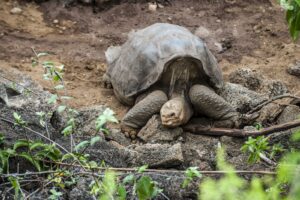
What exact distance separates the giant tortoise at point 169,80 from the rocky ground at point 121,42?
157 millimetres

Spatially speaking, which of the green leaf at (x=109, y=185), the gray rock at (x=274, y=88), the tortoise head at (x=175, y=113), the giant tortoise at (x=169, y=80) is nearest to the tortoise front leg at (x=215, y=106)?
the giant tortoise at (x=169, y=80)

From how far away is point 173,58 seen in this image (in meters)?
5.38

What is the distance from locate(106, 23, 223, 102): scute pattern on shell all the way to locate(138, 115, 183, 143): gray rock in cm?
44

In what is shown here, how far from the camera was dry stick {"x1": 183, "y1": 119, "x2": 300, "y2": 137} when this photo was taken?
4566 millimetres

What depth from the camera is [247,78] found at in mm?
5980

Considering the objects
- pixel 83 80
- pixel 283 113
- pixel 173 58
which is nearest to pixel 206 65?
pixel 173 58

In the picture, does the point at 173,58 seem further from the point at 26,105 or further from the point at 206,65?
the point at 26,105

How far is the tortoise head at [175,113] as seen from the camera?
5164mm

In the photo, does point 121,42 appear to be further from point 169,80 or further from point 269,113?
point 269,113

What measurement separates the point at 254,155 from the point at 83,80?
2996mm

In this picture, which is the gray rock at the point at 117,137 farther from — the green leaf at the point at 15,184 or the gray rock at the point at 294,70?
the gray rock at the point at 294,70

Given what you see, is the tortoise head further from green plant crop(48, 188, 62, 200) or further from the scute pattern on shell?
green plant crop(48, 188, 62, 200)

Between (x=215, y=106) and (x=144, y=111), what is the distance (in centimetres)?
64

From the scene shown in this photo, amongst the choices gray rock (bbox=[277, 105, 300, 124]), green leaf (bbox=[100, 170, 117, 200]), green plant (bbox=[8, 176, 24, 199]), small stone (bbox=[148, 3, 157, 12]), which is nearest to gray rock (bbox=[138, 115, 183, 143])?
gray rock (bbox=[277, 105, 300, 124])
